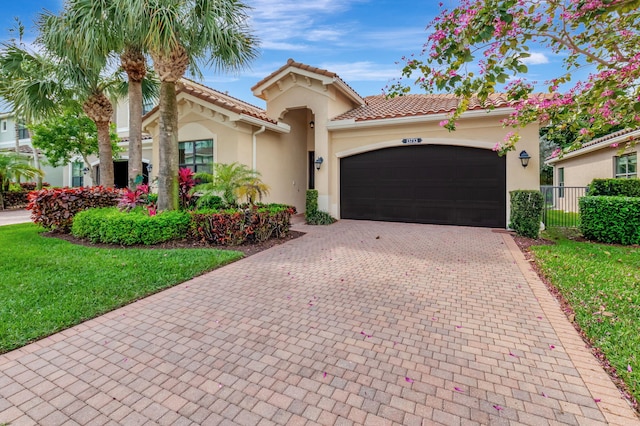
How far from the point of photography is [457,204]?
11.5 metres

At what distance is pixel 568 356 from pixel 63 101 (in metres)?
15.5

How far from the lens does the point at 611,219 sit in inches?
331

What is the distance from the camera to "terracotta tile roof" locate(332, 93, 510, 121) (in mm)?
11158

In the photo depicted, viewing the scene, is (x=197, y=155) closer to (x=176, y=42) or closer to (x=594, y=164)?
(x=176, y=42)

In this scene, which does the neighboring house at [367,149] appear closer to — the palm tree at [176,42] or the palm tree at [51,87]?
the palm tree at [51,87]

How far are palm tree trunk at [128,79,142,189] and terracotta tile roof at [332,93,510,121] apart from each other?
7195 mm

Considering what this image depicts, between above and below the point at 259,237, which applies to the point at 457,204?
above

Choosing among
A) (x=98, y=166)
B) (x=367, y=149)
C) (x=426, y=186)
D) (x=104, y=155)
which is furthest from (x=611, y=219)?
(x=98, y=166)

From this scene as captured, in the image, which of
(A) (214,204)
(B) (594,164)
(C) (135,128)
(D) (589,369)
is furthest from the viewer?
(B) (594,164)

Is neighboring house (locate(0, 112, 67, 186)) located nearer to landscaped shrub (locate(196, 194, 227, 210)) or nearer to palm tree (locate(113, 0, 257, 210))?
landscaped shrub (locate(196, 194, 227, 210))

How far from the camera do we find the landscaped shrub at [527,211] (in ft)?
30.2

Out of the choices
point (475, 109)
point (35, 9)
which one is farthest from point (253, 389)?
point (35, 9)

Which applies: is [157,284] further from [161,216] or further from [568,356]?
[568,356]

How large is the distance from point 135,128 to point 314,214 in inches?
277
